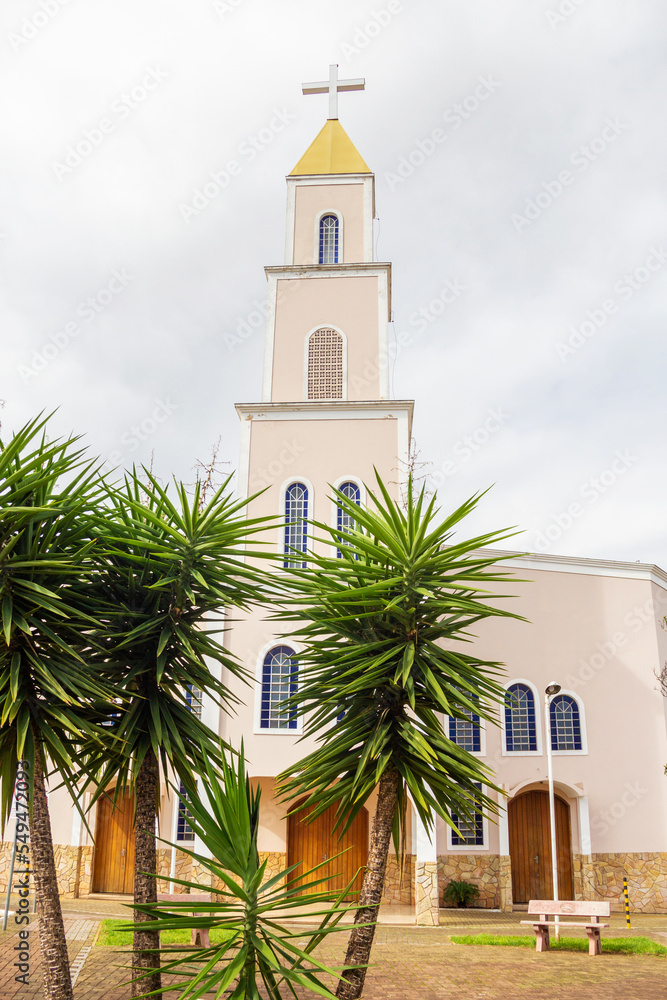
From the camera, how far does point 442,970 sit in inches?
435

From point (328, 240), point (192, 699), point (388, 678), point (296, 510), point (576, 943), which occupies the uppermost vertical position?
point (328, 240)

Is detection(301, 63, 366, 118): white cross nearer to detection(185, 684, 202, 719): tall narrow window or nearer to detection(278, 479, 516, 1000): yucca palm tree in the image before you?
detection(185, 684, 202, 719): tall narrow window

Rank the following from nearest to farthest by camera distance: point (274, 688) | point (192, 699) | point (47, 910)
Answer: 1. point (47, 910)
2. point (192, 699)
3. point (274, 688)

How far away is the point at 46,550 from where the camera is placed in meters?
7.47

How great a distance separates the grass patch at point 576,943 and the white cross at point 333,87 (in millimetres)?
20077

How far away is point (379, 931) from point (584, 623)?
29.3 feet

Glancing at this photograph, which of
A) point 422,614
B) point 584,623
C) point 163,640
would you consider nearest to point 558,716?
point 584,623

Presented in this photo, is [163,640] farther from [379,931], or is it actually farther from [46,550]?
[379,931]

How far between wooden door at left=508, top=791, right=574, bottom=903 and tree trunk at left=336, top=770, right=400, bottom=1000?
12020mm

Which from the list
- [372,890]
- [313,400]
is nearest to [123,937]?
[372,890]

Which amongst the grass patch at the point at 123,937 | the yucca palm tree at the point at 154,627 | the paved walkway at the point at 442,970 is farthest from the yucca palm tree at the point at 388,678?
the grass patch at the point at 123,937

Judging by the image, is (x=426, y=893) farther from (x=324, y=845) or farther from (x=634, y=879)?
(x=634, y=879)

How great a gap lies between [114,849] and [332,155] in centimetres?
1788

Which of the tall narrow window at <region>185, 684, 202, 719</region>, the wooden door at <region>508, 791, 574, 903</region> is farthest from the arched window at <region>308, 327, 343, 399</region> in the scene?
the wooden door at <region>508, 791, 574, 903</region>
